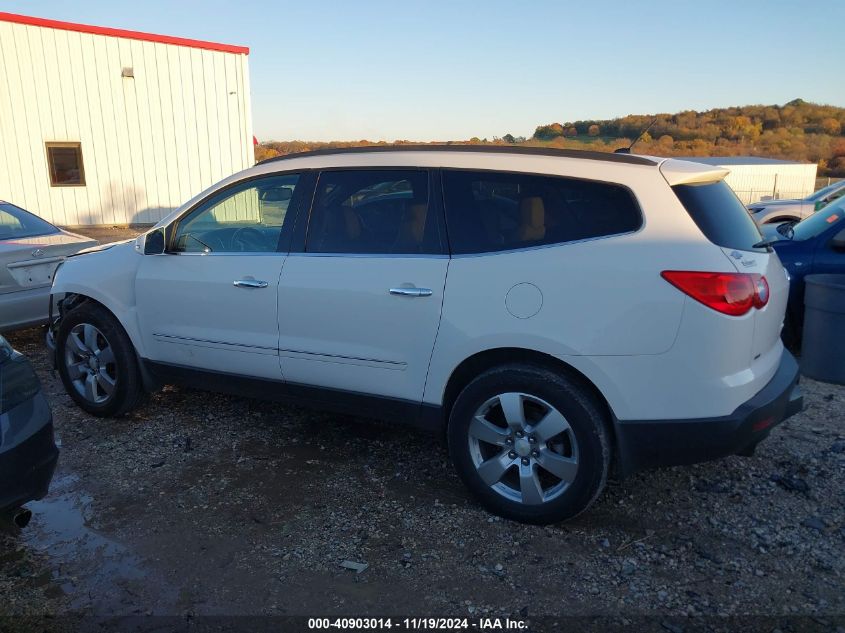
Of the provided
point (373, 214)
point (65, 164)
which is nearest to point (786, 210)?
point (373, 214)

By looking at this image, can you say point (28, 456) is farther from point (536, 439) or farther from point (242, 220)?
point (536, 439)

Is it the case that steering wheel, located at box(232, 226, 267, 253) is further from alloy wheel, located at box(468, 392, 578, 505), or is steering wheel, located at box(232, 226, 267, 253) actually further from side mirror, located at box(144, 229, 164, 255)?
alloy wheel, located at box(468, 392, 578, 505)

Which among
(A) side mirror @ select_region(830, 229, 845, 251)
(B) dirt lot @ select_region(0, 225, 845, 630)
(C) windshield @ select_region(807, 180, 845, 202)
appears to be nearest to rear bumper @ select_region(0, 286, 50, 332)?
(B) dirt lot @ select_region(0, 225, 845, 630)

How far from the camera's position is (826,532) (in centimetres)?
326

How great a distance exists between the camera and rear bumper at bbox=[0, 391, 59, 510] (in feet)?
9.37

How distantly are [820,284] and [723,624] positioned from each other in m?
3.61

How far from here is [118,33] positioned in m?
15.6

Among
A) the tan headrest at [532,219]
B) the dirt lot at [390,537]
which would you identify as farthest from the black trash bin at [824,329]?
the tan headrest at [532,219]

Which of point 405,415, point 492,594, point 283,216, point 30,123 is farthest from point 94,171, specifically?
point 492,594

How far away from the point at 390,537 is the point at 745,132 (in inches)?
2728

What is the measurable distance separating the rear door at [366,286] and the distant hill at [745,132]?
3478 centimetres

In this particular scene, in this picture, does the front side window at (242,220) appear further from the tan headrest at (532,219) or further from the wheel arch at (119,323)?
the tan headrest at (532,219)

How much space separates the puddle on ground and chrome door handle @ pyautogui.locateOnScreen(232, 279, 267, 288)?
1.47 meters

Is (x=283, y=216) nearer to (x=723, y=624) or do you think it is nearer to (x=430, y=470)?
(x=430, y=470)
